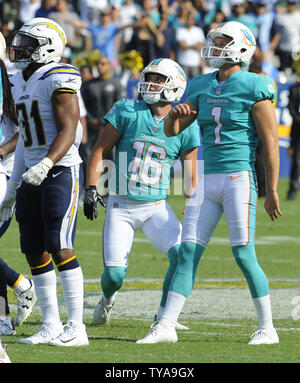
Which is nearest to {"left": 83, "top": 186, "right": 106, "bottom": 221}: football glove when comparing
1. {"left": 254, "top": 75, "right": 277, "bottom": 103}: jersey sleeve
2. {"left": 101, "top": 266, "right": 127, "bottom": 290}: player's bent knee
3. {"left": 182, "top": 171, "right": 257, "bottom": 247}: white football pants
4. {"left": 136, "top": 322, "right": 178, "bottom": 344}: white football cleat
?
{"left": 101, "top": 266, "right": 127, "bottom": 290}: player's bent knee

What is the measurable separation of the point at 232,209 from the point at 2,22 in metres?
12.3

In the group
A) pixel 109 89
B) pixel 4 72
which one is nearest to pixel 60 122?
pixel 4 72

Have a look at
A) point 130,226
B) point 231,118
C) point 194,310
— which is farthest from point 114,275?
point 231,118

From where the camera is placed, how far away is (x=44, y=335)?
19.6 feet

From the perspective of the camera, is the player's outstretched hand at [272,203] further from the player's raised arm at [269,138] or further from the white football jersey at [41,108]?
the white football jersey at [41,108]

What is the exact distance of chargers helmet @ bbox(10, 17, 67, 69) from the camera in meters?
6.01

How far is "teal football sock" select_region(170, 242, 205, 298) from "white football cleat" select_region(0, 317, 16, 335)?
1084 millimetres

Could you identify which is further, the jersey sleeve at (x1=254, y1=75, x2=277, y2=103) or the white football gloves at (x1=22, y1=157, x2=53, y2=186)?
the jersey sleeve at (x1=254, y1=75, x2=277, y2=103)

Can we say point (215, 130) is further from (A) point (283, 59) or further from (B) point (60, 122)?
(A) point (283, 59)

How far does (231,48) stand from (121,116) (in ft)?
2.99

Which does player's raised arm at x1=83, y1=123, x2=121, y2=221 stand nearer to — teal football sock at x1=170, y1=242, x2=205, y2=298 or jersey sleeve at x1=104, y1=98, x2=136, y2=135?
jersey sleeve at x1=104, y1=98, x2=136, y2=135

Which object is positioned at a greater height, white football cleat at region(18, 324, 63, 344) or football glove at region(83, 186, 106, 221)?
football glove at region(83, 186, 106, 221)

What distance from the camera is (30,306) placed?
673 cm

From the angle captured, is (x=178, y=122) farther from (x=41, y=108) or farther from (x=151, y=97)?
(x=41, y=108)
